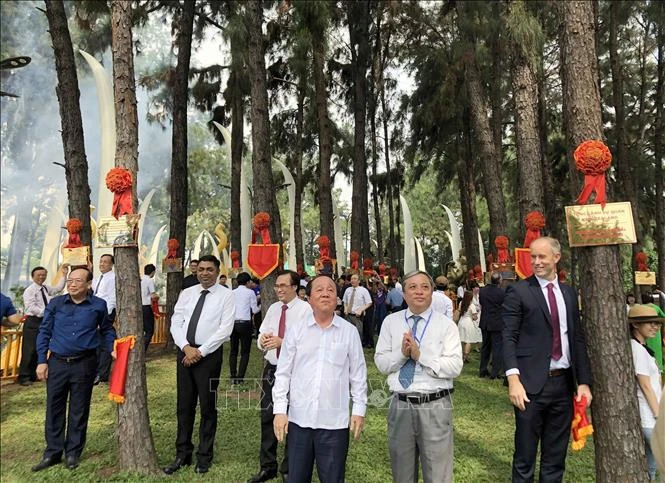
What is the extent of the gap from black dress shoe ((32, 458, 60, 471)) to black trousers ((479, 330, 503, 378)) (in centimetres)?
629

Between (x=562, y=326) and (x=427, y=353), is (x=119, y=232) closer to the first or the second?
(x=427, y=353)

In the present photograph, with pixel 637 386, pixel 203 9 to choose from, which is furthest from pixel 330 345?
pixel 203 9

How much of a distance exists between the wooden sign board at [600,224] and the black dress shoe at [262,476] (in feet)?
9.83

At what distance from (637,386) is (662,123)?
532 inches

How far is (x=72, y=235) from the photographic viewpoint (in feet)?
24.5

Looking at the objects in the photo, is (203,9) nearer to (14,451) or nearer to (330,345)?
(14,451)

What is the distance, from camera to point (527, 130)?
275 inches

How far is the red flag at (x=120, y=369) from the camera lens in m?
4.26

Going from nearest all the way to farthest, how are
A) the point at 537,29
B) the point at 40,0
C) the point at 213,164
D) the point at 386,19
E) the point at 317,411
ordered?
the point at 317,411 < the point at 537,29 < the point at 386,19 < the point at 40,0 < the point at 213,164

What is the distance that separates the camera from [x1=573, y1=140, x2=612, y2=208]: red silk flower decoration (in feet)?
11.1

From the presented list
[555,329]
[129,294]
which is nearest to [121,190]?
[129,294]

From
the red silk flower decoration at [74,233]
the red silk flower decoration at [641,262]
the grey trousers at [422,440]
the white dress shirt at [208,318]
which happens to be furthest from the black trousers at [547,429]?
the red silk flower decoration at [641,262]

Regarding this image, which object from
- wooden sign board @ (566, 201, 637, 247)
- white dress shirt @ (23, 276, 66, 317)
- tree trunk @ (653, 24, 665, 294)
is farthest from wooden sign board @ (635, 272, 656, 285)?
white dress shirt @ (23, 276, 66, 317)

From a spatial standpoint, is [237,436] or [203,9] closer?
[237,436]
